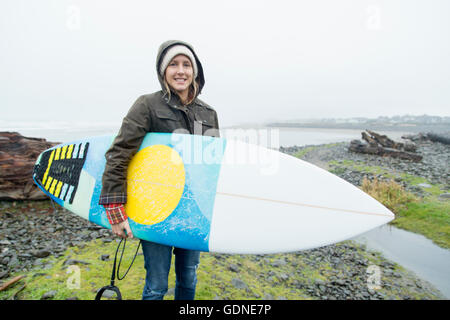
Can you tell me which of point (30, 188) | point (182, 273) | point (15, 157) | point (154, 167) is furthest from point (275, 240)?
point (15, 157)

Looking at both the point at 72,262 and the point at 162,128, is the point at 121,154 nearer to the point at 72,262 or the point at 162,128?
the point at 162,128

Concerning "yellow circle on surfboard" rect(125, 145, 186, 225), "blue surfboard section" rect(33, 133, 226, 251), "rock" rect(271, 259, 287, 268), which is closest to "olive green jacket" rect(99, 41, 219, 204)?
"blue surfboard section" rect(33, 133, 226, 251)

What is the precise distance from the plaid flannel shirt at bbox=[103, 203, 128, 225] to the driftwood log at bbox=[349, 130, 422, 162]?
11.4 meters

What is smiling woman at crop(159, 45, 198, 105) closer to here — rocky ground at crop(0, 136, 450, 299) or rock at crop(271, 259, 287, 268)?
rocky ground at crop(0, 136, 450, 299)

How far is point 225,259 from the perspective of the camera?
3.48 metres

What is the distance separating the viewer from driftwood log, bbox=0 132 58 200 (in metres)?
4.63

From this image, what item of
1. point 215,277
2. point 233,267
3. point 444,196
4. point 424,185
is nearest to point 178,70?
point 215,277

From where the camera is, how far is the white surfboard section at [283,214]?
204 cm

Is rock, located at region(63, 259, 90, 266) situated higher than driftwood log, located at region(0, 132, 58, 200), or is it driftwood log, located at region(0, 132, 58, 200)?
driftwood log, located at region(0, 132, 58, 200)

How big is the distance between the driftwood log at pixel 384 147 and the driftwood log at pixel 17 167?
40.8 feet

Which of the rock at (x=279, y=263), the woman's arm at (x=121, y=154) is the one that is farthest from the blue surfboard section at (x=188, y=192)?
the rock at (x=279, y=263)

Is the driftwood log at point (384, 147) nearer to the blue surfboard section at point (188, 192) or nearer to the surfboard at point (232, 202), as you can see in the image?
the surfboard at point (232, 202)

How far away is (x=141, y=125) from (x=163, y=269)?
1078mm
